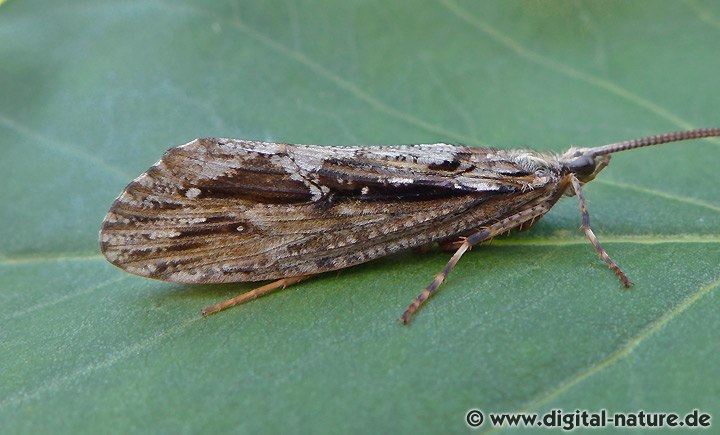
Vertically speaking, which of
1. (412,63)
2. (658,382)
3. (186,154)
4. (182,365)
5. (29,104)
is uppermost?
(29,104)

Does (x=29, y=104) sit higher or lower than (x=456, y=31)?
higher

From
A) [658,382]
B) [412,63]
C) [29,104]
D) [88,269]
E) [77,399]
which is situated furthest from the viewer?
[412,63]

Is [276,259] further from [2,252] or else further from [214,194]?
[2,252]

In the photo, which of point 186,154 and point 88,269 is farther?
point 88,269

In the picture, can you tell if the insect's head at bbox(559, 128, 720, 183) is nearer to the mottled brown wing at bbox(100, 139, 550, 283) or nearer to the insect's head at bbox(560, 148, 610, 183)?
the insect's head at bbox(560, 148, 610, 183)

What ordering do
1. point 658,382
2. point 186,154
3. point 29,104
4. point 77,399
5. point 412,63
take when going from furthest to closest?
1. point 412,63
2. point 29,104
3. point 186,154
4. point 77,399
5. point 658,382

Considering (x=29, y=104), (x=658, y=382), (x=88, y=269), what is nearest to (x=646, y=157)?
(x=658, y=382)
